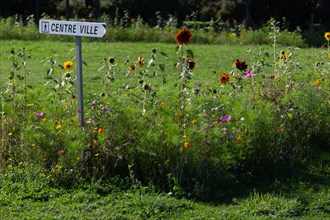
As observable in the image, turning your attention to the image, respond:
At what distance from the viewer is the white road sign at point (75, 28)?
6.30 metres

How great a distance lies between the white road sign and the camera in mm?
6301

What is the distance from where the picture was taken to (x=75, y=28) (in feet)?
20.9

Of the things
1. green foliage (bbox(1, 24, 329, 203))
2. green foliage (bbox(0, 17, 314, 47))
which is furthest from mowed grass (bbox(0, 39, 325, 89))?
green foliage (bbox(1, 24, 329, 203))

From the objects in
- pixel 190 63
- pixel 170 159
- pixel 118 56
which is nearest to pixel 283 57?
pixel 190 63

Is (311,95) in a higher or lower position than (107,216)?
higher

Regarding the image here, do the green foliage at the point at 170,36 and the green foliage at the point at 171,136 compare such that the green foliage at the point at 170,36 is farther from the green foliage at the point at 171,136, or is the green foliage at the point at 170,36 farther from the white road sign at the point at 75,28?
the white road sign at the point at 75,28

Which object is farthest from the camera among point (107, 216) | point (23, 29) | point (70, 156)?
point (23, 29)

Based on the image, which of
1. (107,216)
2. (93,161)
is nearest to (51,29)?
(93,161)

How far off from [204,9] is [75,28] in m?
20.5

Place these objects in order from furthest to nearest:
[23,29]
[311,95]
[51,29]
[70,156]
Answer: [23,29], [311,95], [51,29], [70,156]

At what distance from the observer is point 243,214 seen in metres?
5.62

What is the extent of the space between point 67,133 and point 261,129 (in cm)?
167

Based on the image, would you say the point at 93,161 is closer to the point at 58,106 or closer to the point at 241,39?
the point at 58,106

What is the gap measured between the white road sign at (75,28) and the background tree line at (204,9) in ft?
55.5
